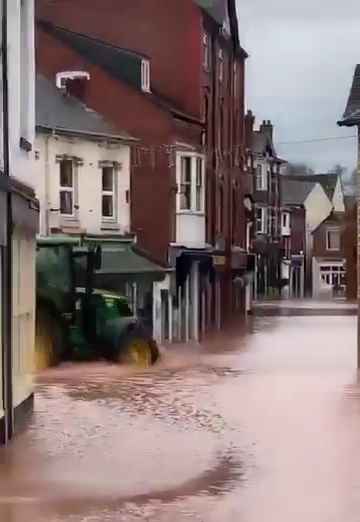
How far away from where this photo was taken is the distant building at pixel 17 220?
13672 millimetres

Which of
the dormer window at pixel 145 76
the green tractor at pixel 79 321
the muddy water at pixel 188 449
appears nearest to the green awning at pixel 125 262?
the green tractor at pixel 79 321

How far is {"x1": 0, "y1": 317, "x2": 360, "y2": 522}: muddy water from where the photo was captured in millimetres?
10289

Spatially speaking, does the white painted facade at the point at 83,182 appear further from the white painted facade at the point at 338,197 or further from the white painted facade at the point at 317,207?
the white painted facade at the point at 338,197

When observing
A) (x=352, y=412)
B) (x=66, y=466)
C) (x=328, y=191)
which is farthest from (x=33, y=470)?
(x=328, y=191)

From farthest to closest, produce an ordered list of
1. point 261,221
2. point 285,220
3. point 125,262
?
point 285,220, point 261,221, point 125,262

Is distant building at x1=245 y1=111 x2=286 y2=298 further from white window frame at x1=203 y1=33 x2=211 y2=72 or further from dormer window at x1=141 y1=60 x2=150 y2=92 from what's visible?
dormer window at x1=141 y1=60 x2=150 y2=92

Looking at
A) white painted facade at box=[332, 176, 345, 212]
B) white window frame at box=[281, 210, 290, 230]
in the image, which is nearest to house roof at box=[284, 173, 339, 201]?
white painted facade at box=[332, 176, 345, 212]

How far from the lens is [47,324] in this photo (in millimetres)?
26500

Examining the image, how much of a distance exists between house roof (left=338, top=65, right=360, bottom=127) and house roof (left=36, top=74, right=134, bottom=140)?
26.5 feet

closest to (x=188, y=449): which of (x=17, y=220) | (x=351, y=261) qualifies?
(x=17, y=220)

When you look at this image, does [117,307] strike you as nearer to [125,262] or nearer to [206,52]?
[125,262]

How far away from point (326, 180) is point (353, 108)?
84112mm

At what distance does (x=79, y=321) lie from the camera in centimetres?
2708

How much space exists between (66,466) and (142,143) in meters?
24.4
